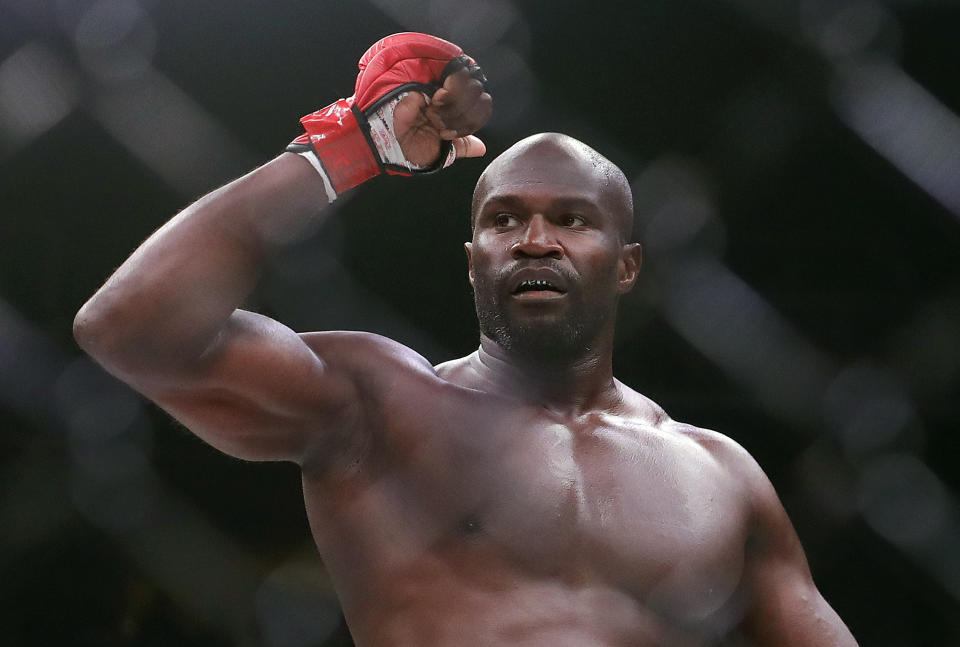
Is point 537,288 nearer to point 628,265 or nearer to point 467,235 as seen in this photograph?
point 628,265

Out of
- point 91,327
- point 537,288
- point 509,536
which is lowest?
point 509,536

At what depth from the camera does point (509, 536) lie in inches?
64.9

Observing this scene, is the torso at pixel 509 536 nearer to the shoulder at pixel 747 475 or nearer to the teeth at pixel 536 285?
the shoulder at pixel 747 475

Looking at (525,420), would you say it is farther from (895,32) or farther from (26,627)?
(26,627)

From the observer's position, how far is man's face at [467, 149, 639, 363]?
1.81 meters

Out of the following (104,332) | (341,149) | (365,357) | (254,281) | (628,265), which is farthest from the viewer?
(628,265)

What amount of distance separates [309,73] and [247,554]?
66.0 inches

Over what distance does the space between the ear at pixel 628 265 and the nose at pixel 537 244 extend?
209 millimetres

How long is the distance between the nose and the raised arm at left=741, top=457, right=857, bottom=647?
0.54 metres

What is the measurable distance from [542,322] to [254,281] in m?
0.54

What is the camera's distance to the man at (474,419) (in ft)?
4.93

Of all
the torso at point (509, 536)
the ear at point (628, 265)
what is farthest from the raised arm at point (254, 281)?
the ear at point (628, 265)

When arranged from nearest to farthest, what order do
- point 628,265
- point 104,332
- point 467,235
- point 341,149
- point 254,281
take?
point 104,332 < point 254,281 < point 341,149 < point 628,265 < point 467,235

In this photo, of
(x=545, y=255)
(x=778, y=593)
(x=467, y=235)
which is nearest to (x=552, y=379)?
(x=545, y=255)
